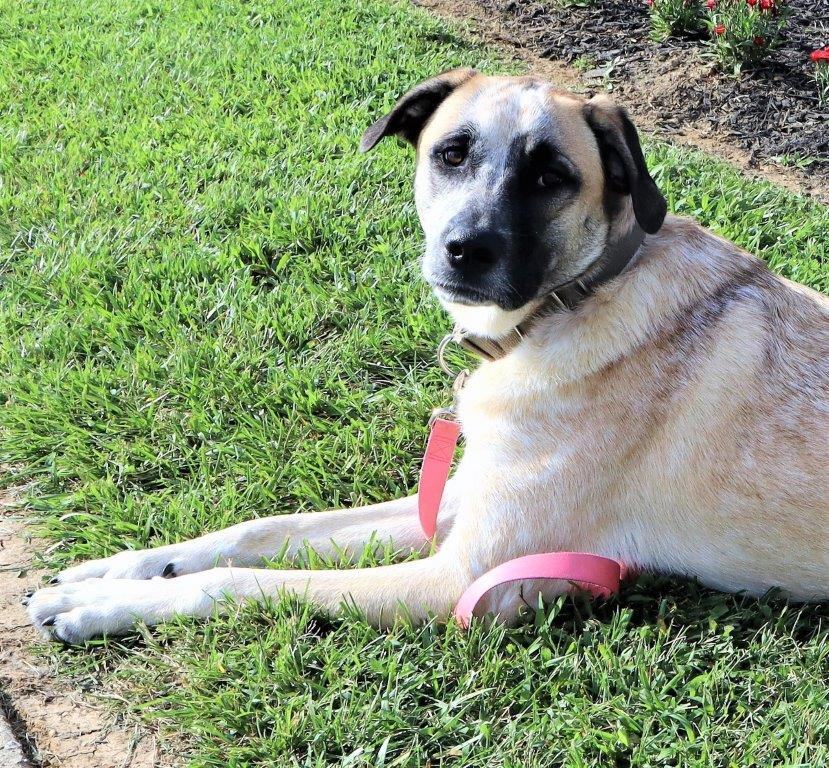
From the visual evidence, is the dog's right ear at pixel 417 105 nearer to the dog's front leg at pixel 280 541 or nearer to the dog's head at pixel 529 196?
the dog's head at pixel 529 196

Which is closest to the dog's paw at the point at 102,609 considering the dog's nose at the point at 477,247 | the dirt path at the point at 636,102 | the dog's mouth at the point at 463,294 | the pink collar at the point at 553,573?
the pink collar at the point at 553,573

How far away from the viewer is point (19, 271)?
4730 millimetres

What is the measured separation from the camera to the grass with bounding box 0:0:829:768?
2.61m

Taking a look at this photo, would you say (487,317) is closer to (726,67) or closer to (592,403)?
(592,403)

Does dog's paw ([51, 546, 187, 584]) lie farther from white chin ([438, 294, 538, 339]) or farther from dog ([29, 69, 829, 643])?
white chin ([438, 294, 538, 339])

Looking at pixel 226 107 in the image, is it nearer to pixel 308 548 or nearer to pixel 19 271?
pixel 19 271

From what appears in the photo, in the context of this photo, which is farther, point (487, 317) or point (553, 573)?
point (487, 317)

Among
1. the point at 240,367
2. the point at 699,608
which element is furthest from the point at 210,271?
the point at 699,608

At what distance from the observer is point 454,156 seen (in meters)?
3.07

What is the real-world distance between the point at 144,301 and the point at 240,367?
2.40 feet

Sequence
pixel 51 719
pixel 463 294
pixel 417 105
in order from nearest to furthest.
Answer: pixel 51 719
pixel 463 294
pixel 417 105

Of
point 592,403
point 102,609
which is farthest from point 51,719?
point 592,403

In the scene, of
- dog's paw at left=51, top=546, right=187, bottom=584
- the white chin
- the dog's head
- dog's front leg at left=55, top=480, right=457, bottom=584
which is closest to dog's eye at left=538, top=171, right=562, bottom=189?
the dog's head

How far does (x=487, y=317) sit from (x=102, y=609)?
159 centimetres
